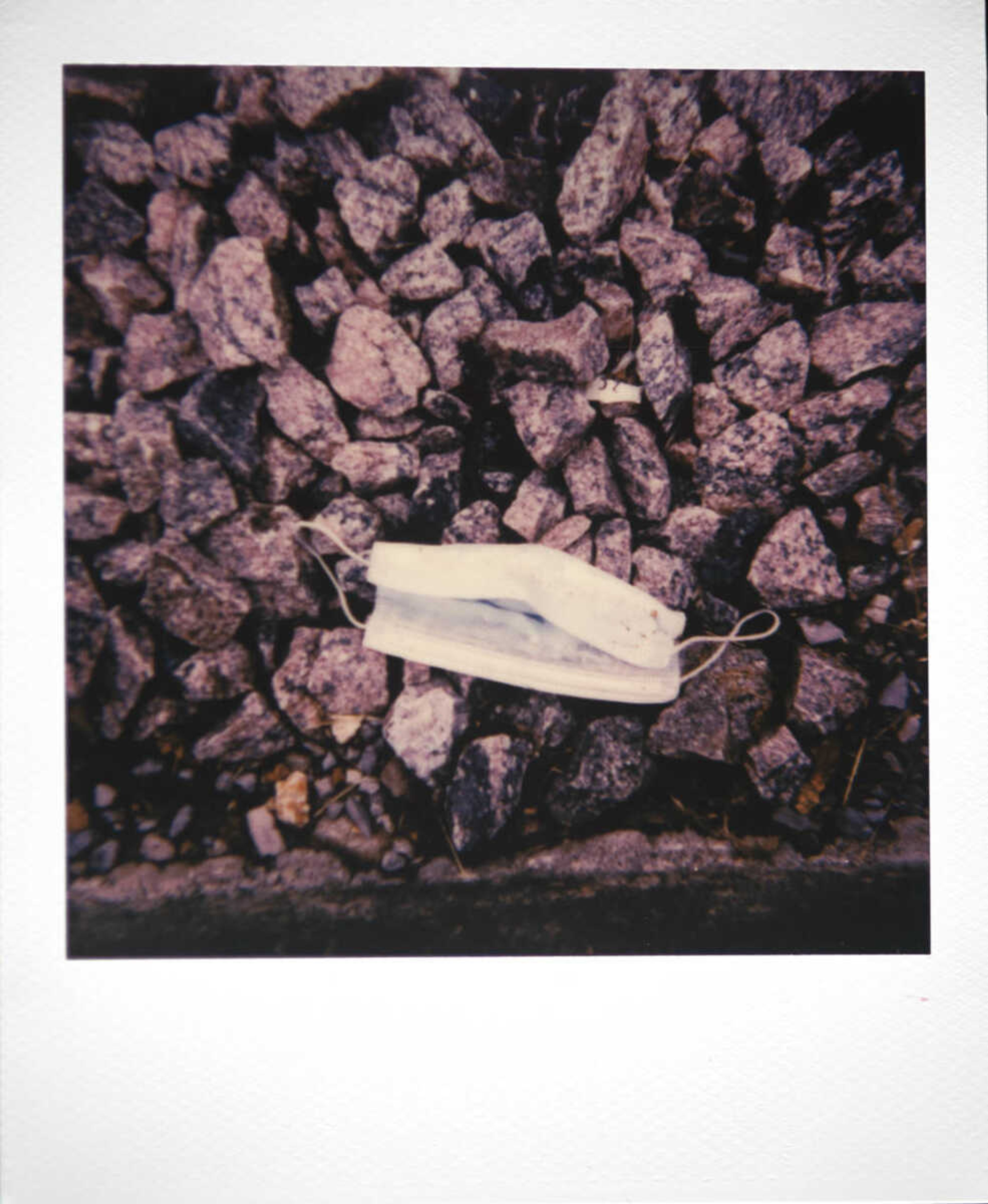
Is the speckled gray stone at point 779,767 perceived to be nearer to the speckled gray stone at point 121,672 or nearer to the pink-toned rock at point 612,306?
the pink-toned rock at point 612,306

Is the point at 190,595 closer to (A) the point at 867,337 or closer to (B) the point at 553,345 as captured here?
(B) the point at 553,345

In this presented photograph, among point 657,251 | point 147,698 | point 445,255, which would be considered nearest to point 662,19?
point 657,251

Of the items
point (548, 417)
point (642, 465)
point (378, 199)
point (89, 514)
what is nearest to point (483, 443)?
point (548, 417)

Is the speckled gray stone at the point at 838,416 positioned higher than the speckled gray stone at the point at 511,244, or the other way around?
the speckled gray stone at the point at 511,244

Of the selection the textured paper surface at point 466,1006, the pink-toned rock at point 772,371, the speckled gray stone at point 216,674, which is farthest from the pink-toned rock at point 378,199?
the speckled gray stone at point 216,674

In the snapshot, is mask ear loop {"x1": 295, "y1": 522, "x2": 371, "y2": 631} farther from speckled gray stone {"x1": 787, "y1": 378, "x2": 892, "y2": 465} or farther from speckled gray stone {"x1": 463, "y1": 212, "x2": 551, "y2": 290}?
speckled gray stone {"x1": 787, "y1": 378, "x2": 892, "y2": 465}

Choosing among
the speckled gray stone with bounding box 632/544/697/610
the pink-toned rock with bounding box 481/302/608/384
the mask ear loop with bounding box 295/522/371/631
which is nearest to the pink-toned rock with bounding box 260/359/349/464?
the mask ear loop with bounding box 295/522/371/631
